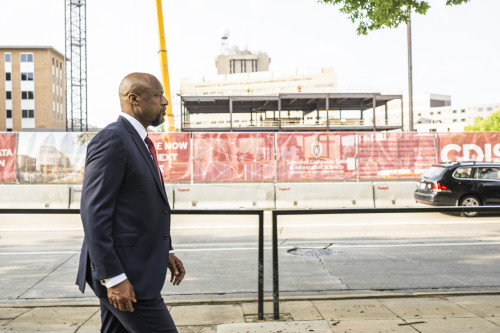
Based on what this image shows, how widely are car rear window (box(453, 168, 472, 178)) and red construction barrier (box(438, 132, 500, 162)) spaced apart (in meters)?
4.36

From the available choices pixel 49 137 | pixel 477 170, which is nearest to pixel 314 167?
pixel 477 170

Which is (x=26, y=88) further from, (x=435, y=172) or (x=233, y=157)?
(x=435, y=172)

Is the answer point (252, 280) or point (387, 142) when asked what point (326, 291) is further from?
point (387, 142)

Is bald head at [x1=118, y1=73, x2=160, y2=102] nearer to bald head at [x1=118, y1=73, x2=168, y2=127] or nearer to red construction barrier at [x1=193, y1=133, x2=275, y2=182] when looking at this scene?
bald head at [x1=118, y1=73, x2=168, y2=127]

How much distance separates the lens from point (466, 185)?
12852 mm

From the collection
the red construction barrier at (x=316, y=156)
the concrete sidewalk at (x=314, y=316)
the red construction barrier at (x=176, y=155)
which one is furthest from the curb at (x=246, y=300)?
the red construction barrier at (x=316, y=156)

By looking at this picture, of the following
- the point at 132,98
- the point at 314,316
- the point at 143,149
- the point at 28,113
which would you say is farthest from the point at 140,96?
the point at 28,113

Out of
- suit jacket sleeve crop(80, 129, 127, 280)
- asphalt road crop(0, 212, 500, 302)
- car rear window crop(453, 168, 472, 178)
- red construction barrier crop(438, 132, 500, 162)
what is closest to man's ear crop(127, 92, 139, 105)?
suit jacket sleeve crop(80, 129, 127, 280)

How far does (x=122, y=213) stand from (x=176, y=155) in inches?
574

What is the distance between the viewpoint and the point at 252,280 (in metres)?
5.61

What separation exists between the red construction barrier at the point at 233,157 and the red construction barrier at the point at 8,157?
611cm

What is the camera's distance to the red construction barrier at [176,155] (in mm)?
16438

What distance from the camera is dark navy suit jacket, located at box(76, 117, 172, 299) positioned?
6.97 ft

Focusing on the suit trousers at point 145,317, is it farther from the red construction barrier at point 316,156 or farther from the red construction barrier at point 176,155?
the red construction barrier at point 316,156
